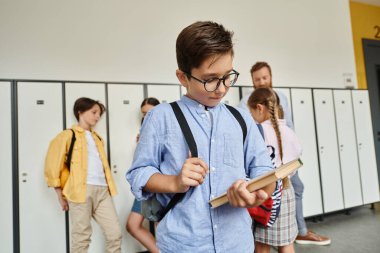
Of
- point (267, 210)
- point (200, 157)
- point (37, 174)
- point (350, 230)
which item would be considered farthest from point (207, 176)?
point (350, 230)

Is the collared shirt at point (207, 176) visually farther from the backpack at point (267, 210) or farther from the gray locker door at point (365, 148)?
the gray locker door at point (365, 148)

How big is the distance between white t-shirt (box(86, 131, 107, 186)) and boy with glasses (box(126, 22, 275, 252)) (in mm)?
1685

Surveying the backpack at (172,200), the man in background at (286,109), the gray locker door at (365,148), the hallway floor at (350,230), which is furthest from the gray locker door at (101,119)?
the gray locker door at (365,148)

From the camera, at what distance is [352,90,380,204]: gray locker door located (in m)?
3.85

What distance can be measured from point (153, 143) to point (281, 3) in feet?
13.0

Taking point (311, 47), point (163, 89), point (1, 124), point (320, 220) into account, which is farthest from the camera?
point (311, 47)

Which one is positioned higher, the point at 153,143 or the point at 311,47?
the point at 311,47

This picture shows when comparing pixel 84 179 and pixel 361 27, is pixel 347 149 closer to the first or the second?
pixel 361 27

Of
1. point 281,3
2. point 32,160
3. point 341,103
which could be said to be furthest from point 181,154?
point 281,3

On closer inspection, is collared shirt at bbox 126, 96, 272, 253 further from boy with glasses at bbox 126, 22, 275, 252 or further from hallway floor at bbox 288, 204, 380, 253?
hallway floor at bbox 288, 204, 380, 253

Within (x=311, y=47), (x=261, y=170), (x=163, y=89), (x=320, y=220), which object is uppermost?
(x=311, y=47)

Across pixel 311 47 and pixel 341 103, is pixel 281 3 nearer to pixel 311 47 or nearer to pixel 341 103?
pixel 311 47

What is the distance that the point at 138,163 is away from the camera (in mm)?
747

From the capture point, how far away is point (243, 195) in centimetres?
62
